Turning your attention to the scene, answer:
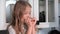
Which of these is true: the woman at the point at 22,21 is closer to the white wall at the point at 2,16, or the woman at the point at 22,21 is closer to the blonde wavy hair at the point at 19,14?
the blonde wavy hair at the point at 19,14

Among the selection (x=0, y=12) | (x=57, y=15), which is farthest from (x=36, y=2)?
(x=0, y=12)

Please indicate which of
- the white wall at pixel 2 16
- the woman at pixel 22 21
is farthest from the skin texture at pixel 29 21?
the white wall at pixel 2 16

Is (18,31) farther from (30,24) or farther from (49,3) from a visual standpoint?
(49,3)

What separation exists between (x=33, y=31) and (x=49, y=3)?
21.8 inches

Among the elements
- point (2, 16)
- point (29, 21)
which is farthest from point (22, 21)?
point (2, 16)

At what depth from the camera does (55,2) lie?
2059mm

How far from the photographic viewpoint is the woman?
63.9 inches

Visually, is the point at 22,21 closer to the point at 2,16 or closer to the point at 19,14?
the point at 19,14

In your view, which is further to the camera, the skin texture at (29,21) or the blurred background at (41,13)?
the blurred background at (41,13)

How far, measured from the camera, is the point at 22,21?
1.65m

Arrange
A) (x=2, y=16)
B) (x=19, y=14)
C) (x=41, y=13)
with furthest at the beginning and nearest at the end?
(x=41, y=13) → (x=2, y=16) → (x=19, y=14)

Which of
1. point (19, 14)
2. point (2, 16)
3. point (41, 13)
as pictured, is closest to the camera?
point (19, 14)

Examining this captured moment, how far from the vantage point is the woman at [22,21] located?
162 cm

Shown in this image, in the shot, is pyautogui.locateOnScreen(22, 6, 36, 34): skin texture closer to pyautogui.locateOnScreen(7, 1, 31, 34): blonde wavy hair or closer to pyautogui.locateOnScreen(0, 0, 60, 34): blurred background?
pyautogui.locateOnScreen(7, 1, 31, 34): blonde wavy hair
